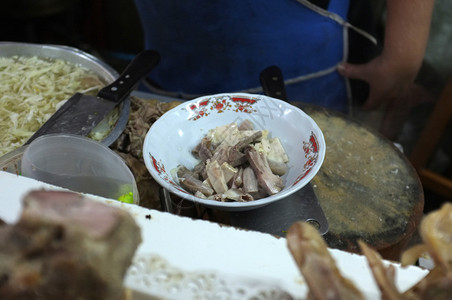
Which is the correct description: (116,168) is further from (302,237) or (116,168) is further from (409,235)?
(409,235)

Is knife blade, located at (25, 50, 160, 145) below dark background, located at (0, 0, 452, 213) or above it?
above

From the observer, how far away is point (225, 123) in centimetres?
147

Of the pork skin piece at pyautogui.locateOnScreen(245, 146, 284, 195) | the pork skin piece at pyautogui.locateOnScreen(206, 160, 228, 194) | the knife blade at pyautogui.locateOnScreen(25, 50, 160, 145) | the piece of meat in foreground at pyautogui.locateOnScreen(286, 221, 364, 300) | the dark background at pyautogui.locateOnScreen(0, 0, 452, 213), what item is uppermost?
the piece of meat in foreground at pyautogui.locateOnScreen(286, 221, 364, 300)

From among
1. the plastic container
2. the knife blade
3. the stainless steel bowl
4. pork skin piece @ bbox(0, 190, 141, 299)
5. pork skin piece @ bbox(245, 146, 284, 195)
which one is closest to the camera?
pork skin piece @ bbox(0, 190, 141, 299)

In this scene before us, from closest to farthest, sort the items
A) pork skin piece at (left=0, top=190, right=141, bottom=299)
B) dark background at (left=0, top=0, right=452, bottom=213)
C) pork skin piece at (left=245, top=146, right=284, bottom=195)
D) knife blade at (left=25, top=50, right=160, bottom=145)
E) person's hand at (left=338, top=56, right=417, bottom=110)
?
1. pork skin piece at (left=0, top=190, right=141, bottom=299)
2. pork skin piece at (left=245, top=146, right=284, bottom=195)
3. knife blade at (left=25, top=50, right=160, bottom=145)
4. person's hand at (left=338, top=56, right=417, bottom=110)
5. dark background at (left=0, top=0, right=452, bottom=213)

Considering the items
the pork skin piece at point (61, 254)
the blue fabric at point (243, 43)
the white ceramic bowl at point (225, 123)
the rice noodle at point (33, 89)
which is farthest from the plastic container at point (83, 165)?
the blue fabric at point (243, 43)

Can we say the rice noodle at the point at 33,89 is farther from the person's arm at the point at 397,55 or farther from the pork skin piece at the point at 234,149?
the person's arm at the point at 397,55

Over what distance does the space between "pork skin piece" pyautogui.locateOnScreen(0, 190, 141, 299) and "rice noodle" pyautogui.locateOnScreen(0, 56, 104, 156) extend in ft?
3.75

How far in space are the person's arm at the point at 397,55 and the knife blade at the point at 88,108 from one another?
4.02ft

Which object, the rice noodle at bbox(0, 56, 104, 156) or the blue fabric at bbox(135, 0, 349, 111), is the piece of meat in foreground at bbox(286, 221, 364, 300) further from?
the blue fabric at bbox(135, 0, 349, 111)

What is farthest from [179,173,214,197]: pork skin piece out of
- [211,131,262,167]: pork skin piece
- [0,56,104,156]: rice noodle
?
[0,56,104,156]: rice noodle

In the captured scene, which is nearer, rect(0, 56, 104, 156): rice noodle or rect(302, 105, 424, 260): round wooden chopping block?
rect(302, 105, 424, 260): round wooden chopping block

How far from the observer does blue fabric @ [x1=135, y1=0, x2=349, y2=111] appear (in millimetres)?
2025

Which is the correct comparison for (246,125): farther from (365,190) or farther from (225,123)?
(365,190)
